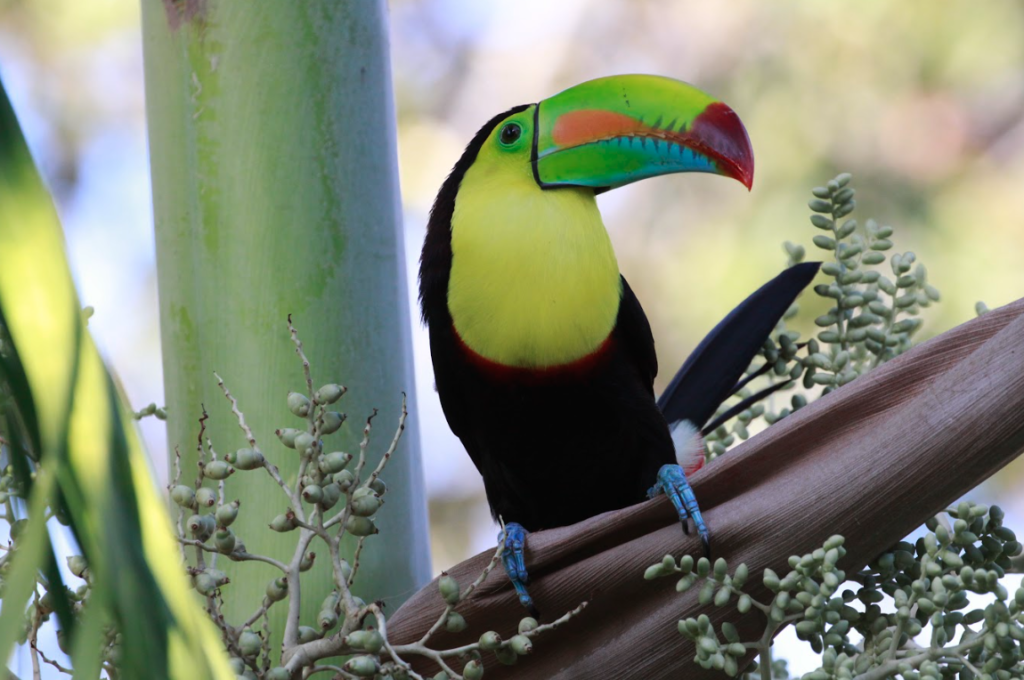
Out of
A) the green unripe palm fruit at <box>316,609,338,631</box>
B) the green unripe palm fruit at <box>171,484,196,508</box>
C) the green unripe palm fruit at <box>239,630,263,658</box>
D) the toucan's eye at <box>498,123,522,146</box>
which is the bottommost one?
the green unripe palm fruit at <box>239,630,263,658</box>

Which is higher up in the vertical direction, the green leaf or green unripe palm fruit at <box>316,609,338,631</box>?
green unripe palm fruit at <box>316,609,338,631</box>

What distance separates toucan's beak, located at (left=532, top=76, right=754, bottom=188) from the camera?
1.34m

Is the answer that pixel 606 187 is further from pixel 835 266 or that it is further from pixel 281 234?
pixel 281 234

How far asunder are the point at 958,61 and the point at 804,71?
1.55ft

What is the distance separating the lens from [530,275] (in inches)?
50.4

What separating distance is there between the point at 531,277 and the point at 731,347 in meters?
0.24

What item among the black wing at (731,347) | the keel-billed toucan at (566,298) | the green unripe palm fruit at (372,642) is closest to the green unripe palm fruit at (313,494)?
the green unripe palm fruit at (372,642)

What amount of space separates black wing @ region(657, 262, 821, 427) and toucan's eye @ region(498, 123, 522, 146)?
0.32 metres

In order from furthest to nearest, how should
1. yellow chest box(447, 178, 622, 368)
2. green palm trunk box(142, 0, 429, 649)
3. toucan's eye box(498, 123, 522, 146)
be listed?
toucan's eye box(498, 123, 522, 146) → yellow chest box(447, 178, 622, 368) → green palm trunk box(142, 0, 429, 649)

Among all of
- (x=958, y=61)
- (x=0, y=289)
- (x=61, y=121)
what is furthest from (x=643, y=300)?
(x=0, y=289)

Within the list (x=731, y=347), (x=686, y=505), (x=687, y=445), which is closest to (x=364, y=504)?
(x=686, y=505)

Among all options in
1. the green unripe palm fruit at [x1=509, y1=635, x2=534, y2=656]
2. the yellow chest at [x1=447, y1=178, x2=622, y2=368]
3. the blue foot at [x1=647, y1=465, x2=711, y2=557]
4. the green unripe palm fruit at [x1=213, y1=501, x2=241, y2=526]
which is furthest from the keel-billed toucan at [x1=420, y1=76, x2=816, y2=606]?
the green unripe palm fruit at [x1=213, y1=501, x2=241, y2=526]

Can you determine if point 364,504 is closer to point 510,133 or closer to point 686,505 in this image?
point 686,505

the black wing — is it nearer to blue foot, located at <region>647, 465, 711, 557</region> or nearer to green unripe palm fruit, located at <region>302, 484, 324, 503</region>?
blue foot, located at <region>647, 465, 711, 557</region>
